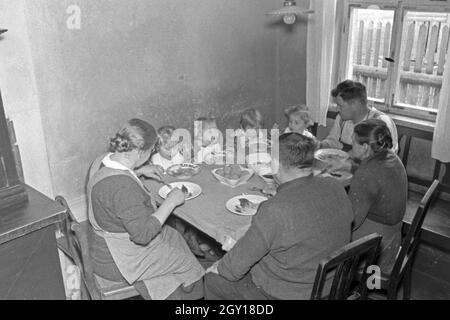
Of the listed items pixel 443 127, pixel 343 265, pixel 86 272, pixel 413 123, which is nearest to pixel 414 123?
pixel 413 123

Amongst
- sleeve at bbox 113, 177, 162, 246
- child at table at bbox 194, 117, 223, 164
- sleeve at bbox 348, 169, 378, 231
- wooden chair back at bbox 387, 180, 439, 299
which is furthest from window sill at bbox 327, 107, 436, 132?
sleeve at bbox 113, 177, 162, 246

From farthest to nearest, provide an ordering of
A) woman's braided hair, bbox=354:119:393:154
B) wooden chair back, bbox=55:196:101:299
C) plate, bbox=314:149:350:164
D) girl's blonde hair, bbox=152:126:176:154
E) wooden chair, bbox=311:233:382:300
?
girl's blonde hair, bbox=152:126:176:154 → plate, bbox=314:149:350:164 → woman's braided hair, bbox=354:119:393:154 → wooden chair back, bbox=55:196:101:299 → wooden chair, bbox=311:233:382:300

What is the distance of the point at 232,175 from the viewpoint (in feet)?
10.4

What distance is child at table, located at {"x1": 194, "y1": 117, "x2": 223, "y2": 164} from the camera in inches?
142

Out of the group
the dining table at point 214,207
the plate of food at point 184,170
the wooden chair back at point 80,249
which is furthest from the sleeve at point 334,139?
the wooden chair back at point 80,249

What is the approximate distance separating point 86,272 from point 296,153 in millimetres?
1301

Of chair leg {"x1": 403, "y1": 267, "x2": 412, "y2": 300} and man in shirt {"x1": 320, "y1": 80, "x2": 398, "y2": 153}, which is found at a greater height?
man in shirt {"x1": 320, "y1": 80, "x2": 398, "y2": 153}

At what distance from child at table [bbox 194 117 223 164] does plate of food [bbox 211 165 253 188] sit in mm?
272

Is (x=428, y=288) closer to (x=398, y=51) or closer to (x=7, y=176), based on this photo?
(x=398, y=51)

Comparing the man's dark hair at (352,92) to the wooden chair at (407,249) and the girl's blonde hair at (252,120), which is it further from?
the wooden chair at (407,249)

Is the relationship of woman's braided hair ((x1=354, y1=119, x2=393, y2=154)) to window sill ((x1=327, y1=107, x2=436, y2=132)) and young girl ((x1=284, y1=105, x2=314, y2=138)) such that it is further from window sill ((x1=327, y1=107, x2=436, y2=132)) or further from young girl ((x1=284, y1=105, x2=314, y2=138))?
window sill ((x1=327, y1=107, x2=436, y2=132))

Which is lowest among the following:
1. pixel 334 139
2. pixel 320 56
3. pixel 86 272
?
pixel 86 272

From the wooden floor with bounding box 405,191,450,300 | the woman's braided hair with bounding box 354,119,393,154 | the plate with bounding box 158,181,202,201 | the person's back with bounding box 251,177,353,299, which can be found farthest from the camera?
the wooden floor with bounding box 405,191,450,300
